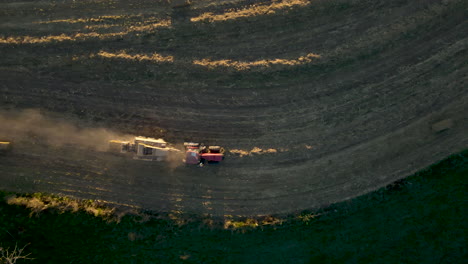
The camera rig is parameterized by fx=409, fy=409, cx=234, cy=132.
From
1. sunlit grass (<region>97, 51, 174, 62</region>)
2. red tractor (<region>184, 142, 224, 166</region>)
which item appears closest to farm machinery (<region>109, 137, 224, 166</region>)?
red tractor (<region>184, 142, 224, 166</region>)

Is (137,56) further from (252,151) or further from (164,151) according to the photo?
(252,151)

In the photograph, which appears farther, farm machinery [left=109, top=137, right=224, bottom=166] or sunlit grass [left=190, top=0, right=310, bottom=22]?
sunlit grass [left=190, top=0, right=310, bottom=22]

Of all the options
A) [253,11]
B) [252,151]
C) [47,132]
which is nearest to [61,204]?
[47,132]

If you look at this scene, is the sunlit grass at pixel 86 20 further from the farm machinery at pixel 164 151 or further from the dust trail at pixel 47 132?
the farm machinery at pixel 164 151

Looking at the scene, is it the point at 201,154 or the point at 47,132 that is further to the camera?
the point at 47,132

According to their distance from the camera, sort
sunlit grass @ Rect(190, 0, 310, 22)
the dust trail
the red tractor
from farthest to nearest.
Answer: the dust trail → sunlit grass @ Rect(190, 0, 310, 22) → the red tractor

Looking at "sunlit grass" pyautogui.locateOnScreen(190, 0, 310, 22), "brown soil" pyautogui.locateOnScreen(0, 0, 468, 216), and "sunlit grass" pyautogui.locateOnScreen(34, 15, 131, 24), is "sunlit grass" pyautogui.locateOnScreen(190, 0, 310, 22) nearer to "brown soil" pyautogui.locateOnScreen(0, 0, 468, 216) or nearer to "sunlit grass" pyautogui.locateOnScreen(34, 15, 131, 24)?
"brown soil" pyautogui.locateOnScreen(0, 0, 468, 216)
